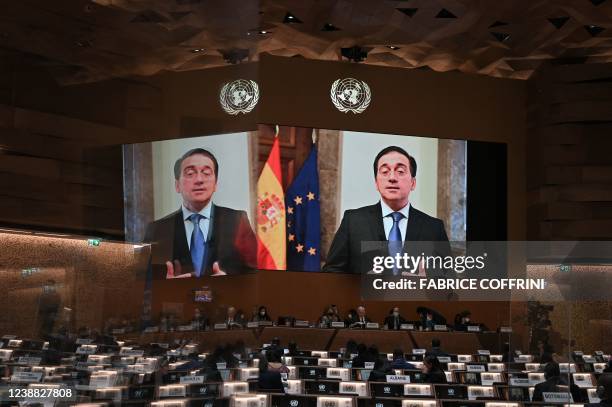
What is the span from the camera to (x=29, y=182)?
3.19 m

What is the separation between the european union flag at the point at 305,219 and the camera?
18859 mm

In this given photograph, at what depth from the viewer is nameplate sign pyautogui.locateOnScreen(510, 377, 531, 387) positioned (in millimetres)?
5199

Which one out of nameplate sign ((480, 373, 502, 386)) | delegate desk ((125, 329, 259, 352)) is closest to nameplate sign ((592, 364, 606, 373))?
delegate desk ((125, 329, 259, 352))

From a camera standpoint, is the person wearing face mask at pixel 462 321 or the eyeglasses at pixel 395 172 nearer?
the person wearing face mask at pixel 462 321

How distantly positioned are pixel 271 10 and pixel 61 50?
12163 mm

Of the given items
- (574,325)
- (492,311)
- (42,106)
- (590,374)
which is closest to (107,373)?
(42,106)

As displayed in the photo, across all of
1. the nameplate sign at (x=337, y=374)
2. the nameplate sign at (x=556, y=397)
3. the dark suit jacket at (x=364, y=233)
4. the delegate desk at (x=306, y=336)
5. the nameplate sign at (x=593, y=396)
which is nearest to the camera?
the nameplate sign at (x=556, y=397)

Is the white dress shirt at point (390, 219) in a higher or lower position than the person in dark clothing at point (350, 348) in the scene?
higher

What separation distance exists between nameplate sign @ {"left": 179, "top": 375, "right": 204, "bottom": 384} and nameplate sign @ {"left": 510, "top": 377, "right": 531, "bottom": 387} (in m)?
2.45

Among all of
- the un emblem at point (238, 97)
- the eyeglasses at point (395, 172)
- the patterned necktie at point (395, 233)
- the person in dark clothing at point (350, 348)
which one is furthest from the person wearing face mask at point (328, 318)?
the un emblem at point (238, 97)

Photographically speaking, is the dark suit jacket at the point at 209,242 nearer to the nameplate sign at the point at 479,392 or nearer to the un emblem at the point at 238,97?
the un emblem at the point at 238,97

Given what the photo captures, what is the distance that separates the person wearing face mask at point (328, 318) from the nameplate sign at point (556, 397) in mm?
11495

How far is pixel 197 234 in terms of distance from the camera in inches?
137

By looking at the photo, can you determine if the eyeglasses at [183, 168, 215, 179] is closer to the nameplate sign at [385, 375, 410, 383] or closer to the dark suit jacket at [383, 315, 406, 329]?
the nameplate sign at [385, 375, 410, 383]
